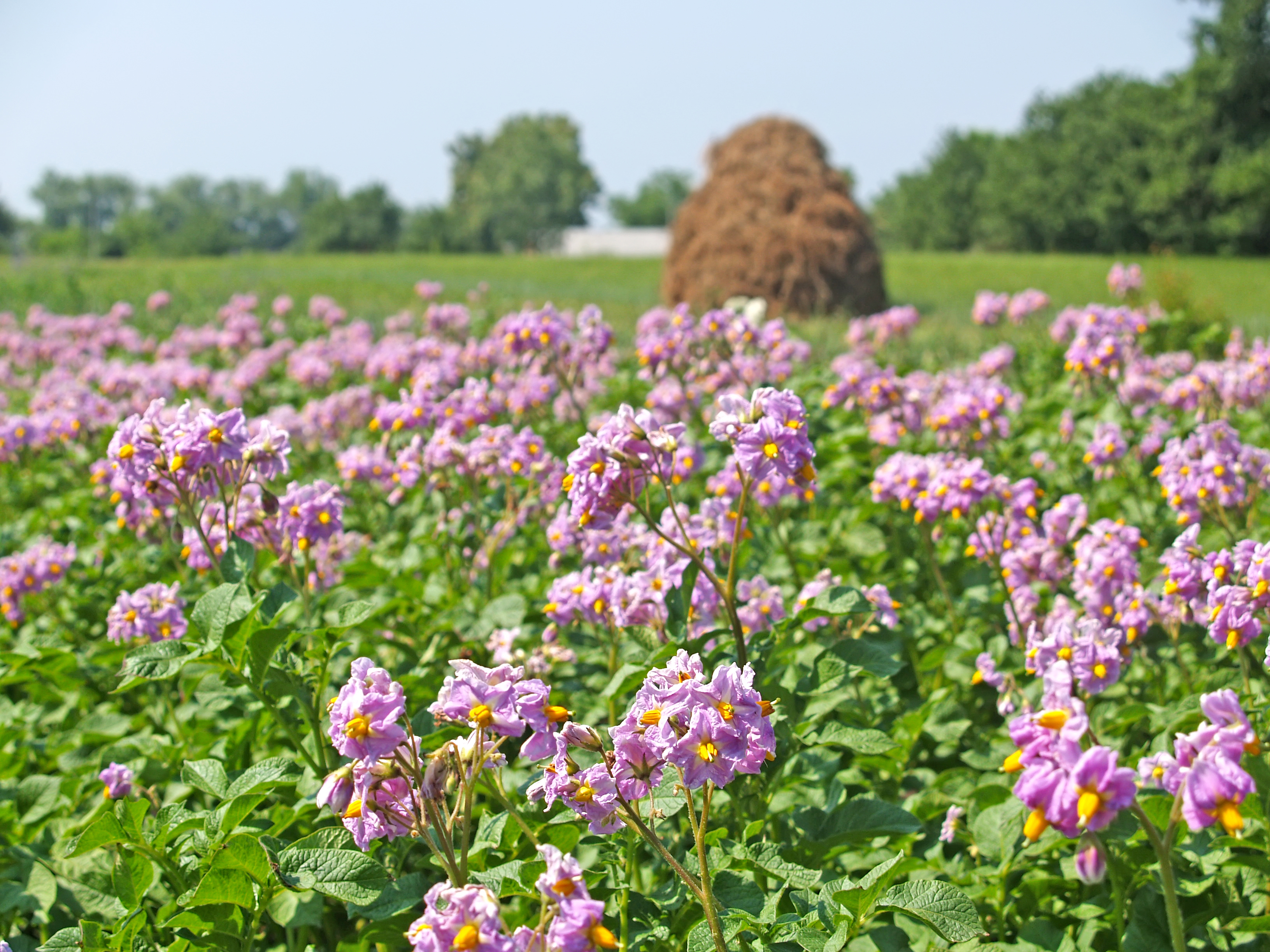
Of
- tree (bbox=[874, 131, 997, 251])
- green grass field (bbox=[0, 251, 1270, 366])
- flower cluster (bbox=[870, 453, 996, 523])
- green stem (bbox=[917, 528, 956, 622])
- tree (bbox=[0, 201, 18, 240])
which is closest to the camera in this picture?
flower cluster (bbox=[870, 453, 996, 523])

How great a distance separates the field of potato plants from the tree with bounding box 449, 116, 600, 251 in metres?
72.5

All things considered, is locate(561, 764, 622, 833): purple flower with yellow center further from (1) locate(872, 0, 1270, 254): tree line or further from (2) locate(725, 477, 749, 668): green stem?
(1) locate(872, 0, 1270, 254): tree line

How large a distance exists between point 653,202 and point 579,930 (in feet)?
438

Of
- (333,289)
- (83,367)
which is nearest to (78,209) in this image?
(333,289)

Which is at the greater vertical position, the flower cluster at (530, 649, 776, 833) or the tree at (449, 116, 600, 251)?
the tree at (449, 116, 600, 251)

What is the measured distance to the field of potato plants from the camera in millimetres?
1655

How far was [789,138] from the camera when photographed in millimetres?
15812

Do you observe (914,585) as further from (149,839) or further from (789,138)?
(789,138)

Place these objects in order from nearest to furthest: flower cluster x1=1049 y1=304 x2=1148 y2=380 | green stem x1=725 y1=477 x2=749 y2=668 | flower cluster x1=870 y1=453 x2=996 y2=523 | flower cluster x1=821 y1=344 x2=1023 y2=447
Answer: green stem x1=725 y1=477 x2=749 y2=668, flower cluster x1=870 y1=453 x2=996 y2=523, flower cluster x1=821 y1=344 x2=1023 y2=447, flower cluster x1=1049 y1=304 x2=1148 y2=380

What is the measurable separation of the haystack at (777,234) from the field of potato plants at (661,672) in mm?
9427

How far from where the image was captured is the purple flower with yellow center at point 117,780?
8.15ft

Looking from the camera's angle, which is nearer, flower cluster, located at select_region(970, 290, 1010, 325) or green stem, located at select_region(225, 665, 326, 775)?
green stem, located at select_region(225, 665, 326, 775)

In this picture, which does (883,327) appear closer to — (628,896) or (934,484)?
(934,484)

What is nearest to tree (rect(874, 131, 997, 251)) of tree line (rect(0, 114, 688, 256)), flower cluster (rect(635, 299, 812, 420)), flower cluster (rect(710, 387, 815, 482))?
tree line (rect(0, 114, 688, 256))
